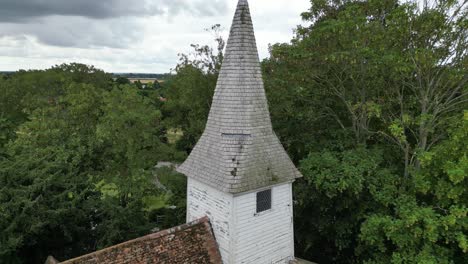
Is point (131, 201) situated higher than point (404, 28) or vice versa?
point (404, 28)

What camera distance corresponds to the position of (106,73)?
1955 inches

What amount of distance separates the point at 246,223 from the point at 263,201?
3.34ft

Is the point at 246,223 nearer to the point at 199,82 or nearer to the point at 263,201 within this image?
the point at 263,201

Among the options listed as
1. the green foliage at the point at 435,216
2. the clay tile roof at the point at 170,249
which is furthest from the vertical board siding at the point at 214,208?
the green foliage at the point at 435,216

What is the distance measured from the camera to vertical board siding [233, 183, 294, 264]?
984 cm

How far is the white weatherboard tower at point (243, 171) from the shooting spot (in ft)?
32.5

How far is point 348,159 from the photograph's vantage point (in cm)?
1302

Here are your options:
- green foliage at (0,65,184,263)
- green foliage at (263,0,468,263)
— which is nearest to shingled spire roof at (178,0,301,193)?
green foliage at (263,0,468,263)

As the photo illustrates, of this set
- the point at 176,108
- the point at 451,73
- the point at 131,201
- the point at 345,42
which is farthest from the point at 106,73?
the point at 451,73

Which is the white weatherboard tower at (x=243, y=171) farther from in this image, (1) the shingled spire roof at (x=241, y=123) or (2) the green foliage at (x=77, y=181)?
(2) the green foliage at (x=77, y=181)

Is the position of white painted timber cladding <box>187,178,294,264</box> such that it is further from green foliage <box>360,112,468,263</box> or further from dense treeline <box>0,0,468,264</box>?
green foliage <box>360,112,468,263</box>

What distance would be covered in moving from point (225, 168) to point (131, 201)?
7434 millimetres

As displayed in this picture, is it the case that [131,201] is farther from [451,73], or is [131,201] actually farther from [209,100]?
[451,73]

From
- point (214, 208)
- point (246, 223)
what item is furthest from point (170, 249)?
point (246, 223)
